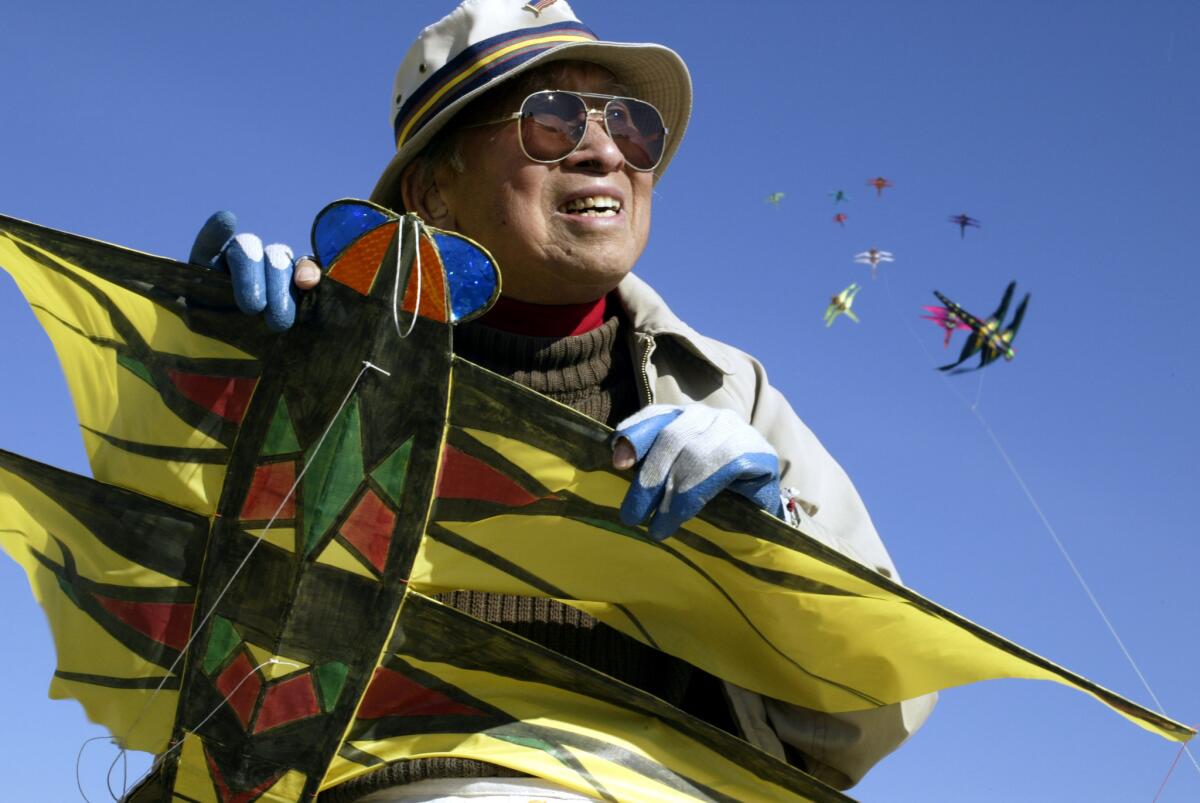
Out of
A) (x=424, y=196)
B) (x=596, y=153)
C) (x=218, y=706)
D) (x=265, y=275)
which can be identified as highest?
(x=424, y=196)

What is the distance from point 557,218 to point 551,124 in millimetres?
220

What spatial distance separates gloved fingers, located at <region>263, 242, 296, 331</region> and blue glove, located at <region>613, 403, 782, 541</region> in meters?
0.67

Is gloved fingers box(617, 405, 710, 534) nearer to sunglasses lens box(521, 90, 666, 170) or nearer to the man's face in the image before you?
the man's face

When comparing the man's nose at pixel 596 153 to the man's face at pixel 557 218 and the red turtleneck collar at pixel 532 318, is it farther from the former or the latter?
the red turtleneck collar at pixel 532 318

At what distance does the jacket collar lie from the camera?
3344 millimetres

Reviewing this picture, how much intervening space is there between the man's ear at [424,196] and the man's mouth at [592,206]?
324mm

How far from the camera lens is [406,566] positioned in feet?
9.36

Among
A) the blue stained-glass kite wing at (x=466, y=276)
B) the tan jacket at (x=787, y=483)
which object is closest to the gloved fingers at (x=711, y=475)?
the tan jacket at (x=787, y=483)

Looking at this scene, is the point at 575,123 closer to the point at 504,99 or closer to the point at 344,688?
the point at 504,99

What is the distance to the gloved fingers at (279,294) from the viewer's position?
2.85m

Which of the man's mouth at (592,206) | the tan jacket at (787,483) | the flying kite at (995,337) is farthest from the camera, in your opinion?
the flying kite at (995,337)

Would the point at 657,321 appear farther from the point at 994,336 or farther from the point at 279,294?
the point at 994,336

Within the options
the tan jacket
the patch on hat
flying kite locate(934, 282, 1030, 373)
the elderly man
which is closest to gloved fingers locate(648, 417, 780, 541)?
the elderly man

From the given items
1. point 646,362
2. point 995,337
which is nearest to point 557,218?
point 646,362
